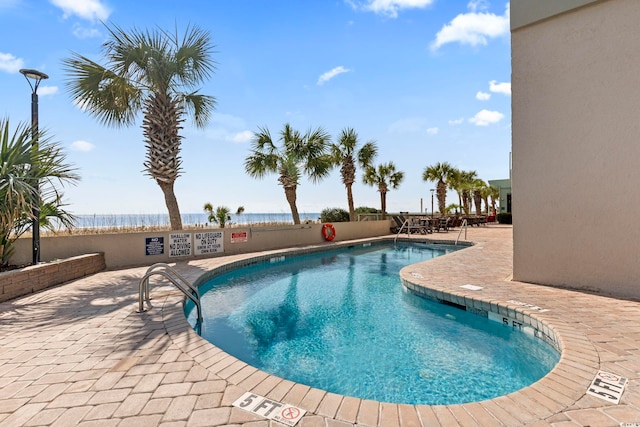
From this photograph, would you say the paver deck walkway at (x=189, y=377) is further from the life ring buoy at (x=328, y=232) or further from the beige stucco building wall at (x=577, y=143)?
the life ring buoy at (x=328, y=232)

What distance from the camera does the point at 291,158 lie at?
46.3ft

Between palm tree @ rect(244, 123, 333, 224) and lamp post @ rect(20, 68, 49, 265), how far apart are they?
27.3 ft

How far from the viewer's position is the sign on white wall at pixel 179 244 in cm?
884

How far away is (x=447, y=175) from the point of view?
25.9 meters

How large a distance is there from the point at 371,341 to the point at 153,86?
9.11 metres

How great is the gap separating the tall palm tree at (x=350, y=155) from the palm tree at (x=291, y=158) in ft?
9.29

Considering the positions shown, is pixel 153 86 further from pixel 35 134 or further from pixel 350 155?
pixel 350 155

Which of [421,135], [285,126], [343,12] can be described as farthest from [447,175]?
[343,12]

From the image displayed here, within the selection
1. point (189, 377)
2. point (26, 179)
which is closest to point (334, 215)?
point (26, 179)

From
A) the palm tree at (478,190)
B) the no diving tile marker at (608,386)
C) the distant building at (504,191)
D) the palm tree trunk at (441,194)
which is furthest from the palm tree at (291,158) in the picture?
A: the distant building at (504,191)

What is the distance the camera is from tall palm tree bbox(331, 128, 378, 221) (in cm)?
1753

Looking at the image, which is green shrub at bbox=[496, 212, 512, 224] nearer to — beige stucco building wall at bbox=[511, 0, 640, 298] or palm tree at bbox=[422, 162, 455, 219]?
palm tree at bbox=[422, 162, 455, 219]

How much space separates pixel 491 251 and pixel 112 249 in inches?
434

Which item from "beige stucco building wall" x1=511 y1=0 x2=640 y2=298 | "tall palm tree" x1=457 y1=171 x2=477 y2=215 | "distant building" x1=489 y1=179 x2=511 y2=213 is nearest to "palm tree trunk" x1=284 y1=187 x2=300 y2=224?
"beige stucco building wall" x1=511 y1=0 x2=640 y2=298
